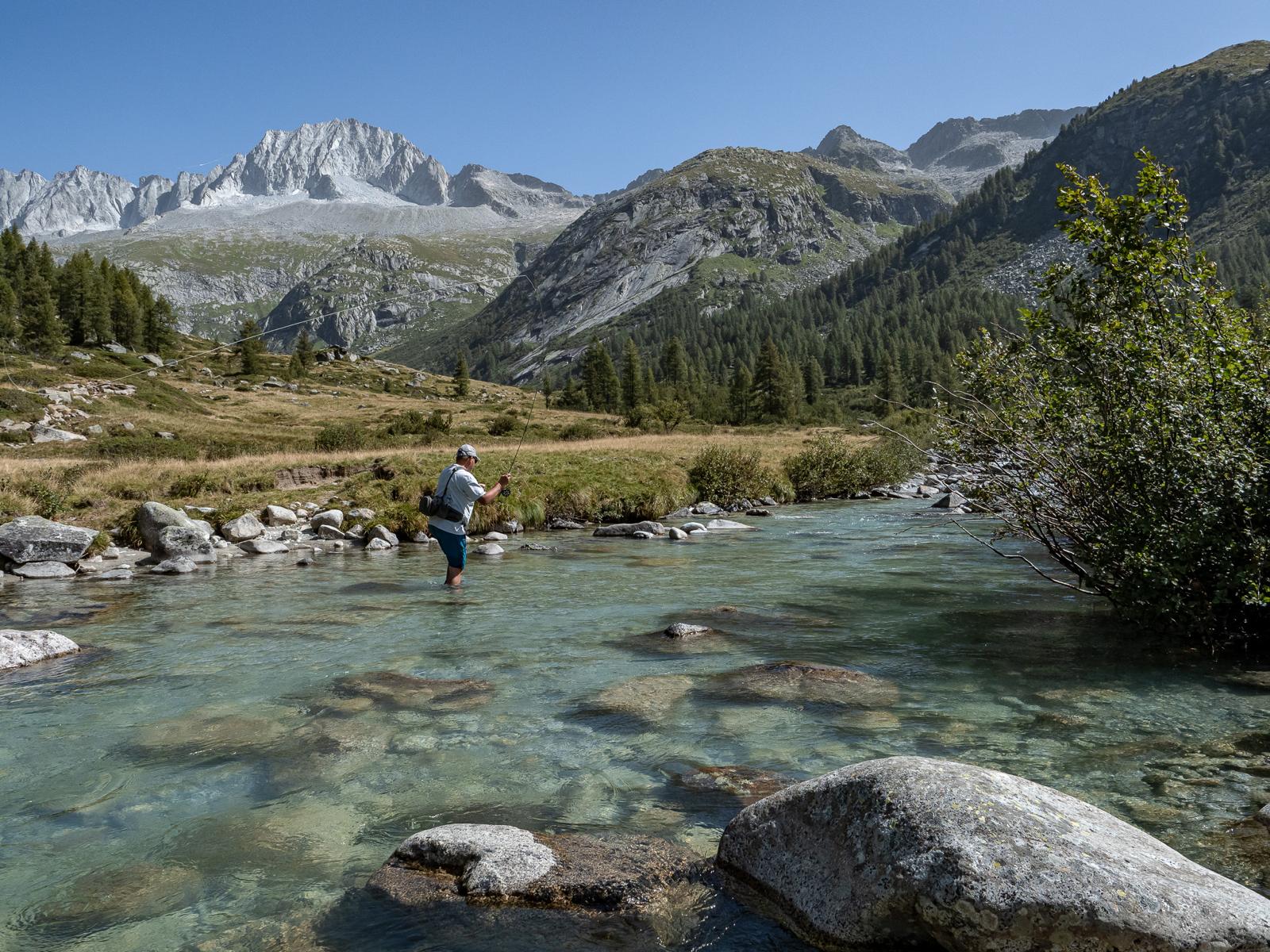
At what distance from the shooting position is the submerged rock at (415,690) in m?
9.52

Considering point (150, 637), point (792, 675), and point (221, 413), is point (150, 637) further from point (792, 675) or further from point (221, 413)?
point (221, 413)

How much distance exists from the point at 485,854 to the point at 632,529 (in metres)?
21.0

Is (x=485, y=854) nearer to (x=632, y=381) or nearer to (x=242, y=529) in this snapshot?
(x=242, y=529)

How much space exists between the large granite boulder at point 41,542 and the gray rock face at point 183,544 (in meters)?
1.68

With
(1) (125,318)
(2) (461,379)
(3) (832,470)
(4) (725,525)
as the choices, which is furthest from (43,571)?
(2) (461,379)

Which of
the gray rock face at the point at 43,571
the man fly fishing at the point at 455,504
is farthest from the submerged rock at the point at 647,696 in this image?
the gray rock face at the point at 43,571

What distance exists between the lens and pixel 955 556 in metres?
20.7

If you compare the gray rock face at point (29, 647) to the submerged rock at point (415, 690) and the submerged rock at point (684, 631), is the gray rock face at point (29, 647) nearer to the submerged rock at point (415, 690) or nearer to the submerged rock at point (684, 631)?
the submerged rock at point (415, 690)

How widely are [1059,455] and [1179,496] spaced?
2023 millimetres

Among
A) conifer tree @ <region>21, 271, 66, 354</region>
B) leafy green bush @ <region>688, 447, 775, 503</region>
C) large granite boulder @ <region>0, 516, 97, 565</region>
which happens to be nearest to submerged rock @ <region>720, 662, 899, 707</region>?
large granite boulder @ <region>0, 516, 97, 565</region>

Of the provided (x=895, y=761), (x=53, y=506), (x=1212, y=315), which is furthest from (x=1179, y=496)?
(x=53, y=506)

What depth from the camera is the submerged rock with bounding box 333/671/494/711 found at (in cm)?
952

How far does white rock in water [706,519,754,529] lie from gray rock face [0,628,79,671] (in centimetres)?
1894

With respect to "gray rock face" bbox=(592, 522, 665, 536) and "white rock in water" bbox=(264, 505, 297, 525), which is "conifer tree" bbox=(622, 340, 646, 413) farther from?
"white rock in water" bbox=(264, 505, 297, 525)
